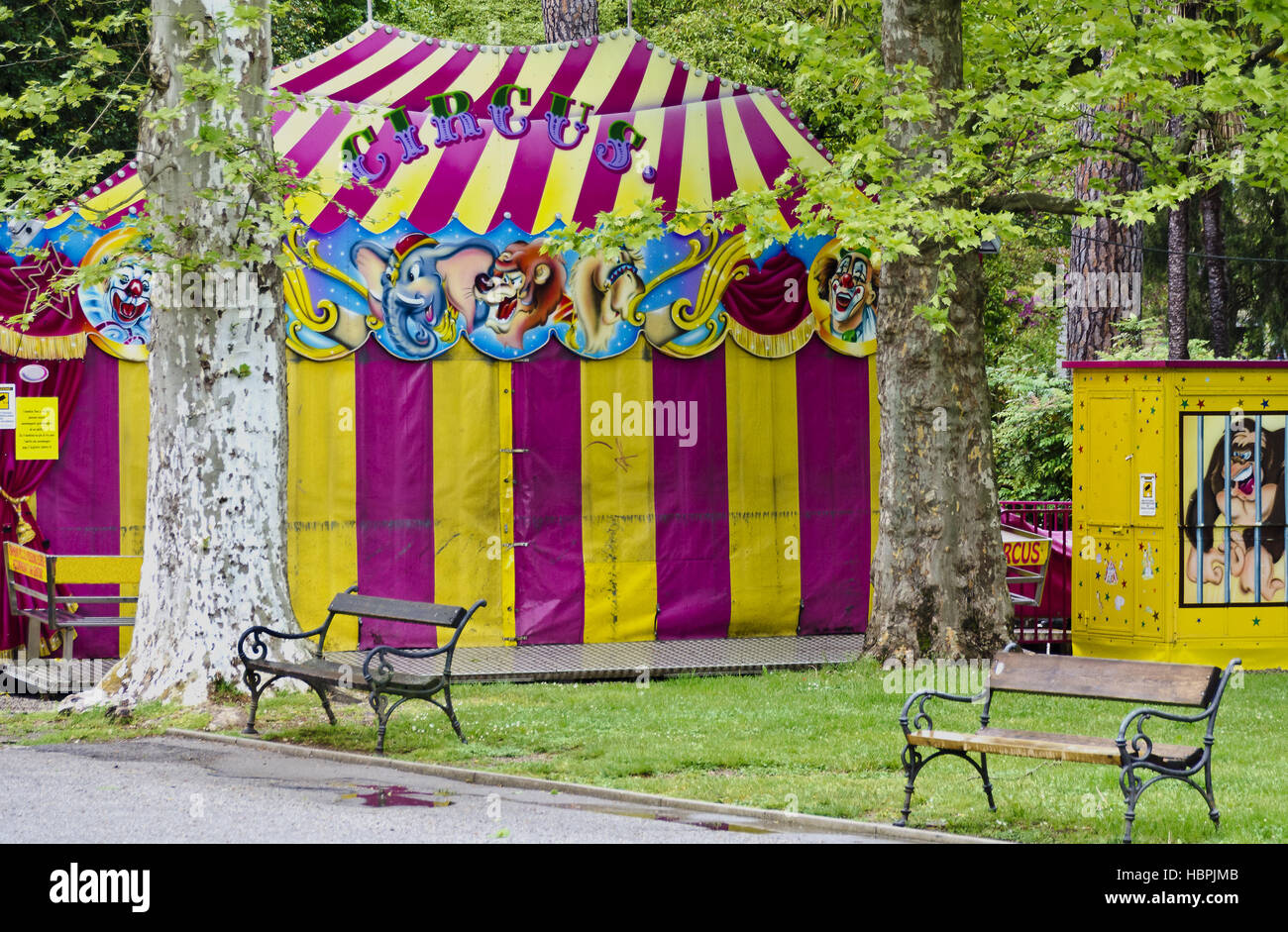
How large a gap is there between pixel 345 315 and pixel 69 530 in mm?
2962

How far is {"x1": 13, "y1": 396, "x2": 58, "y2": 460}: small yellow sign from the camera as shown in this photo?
40.9 feet

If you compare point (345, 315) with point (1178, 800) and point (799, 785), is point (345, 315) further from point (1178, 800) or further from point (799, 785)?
point (1178, 800)

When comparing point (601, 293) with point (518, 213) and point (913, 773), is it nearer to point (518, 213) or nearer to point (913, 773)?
point (518, 213)

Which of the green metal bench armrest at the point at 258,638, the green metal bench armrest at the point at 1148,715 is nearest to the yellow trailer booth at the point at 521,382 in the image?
the green metal bench armrest at the point at 258,638

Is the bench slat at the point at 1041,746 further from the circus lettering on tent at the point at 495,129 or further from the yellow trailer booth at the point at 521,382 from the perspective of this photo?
the circus lettering on tent at the point at 495,129

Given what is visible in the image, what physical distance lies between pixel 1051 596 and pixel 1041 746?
7.52 meters

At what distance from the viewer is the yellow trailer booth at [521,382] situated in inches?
502

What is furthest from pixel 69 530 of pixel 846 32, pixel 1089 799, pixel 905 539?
pixel 1089 799

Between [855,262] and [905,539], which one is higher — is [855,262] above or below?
above

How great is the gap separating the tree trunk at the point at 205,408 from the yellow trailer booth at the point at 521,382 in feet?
7.57

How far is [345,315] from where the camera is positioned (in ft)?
42.9

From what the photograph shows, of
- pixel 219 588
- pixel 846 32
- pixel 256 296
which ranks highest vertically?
pixel 846 32
